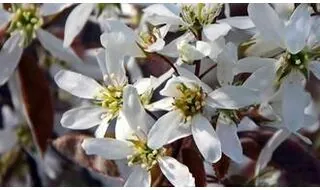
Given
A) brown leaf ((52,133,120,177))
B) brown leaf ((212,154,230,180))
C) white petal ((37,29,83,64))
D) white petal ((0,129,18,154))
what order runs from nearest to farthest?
brown leaf ((212,154,230,180)) < brown leaf ((52,133,120,177)) < white petal ((37,29,83,64)) < white petal ((0,129,18,154))

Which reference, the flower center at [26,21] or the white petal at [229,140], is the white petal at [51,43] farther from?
the white petal at [229,140]

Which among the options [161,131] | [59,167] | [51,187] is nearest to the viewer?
[161,131]

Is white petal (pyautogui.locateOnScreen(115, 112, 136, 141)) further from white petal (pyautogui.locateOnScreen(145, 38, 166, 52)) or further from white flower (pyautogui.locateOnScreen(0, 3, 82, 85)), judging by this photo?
white flower (pyautogui.locateOnScreen(0, 3, 82, 85))

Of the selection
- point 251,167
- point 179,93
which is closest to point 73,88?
point 179,93

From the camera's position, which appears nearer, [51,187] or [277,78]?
[277,78]

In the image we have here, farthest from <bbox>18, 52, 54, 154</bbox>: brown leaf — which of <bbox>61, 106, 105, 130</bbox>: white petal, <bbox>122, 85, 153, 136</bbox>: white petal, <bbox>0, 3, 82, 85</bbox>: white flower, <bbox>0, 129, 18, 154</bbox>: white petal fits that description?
<bbox>122, 85, 153, 136</bbox>: white petal

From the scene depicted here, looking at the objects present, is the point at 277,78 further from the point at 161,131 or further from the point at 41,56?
the point at 41,56
